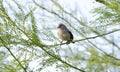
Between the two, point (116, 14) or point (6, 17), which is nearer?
point (116, 14)

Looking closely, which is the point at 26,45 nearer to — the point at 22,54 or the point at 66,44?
the point at 22,54

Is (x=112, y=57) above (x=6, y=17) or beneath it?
beneath

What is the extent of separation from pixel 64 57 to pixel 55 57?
0.08m

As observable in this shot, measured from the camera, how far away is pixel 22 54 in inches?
103

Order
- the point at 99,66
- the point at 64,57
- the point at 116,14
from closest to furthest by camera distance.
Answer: the point at 99,66 → the point at 116,14 → the point at 64,57

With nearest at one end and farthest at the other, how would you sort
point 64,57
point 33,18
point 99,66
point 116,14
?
point 99,66
point 116,14
point 64,57
point 33,18

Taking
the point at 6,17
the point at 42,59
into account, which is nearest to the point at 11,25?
the point at 6,17

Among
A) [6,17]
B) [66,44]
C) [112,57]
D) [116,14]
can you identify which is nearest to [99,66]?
[112,57]

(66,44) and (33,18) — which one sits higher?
(33,18)

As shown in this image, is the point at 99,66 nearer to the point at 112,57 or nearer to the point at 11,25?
the point at 112,57

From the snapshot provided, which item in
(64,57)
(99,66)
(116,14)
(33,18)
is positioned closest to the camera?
(99,66)

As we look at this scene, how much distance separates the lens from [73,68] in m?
2.36

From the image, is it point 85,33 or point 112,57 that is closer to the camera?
point 112,57

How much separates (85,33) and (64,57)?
33 centimetres
